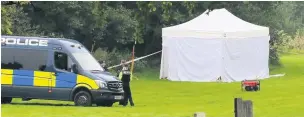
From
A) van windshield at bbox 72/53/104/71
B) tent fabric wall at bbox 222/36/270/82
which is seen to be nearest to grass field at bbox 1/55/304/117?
van windshield at bbox 72/53/104/71

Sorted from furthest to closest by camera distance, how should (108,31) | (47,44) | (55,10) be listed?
(108,31) < (55,10) < (47,44)

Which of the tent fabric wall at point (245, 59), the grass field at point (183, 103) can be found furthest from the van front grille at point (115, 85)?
the tent fabric wall at point (245, 59)

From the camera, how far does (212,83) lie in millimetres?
32594

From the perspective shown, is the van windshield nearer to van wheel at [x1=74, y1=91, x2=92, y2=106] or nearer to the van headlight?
the van headlight

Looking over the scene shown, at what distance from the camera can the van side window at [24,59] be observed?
1947 cm

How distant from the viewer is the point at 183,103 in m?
21.1

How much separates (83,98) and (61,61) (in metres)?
1.19

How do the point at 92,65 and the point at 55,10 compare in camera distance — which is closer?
the point at 92,65

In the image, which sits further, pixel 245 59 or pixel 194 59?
pixel 245 59

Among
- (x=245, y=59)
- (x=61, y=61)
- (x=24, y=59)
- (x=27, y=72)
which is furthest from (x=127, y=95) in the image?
(x=245, y=59)

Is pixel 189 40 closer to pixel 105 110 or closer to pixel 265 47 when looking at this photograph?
pixel 265 47

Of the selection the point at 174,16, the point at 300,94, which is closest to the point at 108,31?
the point at 174,16

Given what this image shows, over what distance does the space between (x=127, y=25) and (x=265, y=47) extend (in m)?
9.03

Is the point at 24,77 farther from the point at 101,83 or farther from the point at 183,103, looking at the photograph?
the point at 183,103
